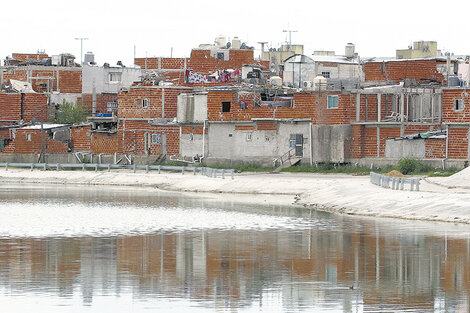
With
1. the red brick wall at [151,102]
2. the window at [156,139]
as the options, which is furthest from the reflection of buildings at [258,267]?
the red brick wall at [151,102]

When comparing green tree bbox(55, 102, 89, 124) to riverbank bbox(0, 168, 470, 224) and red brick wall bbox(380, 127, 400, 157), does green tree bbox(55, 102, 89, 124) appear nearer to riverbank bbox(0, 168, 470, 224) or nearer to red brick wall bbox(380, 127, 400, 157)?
riverbank bbox(0, 168, 470, 224)

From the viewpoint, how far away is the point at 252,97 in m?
86.8

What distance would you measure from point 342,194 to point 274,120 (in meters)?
24.8

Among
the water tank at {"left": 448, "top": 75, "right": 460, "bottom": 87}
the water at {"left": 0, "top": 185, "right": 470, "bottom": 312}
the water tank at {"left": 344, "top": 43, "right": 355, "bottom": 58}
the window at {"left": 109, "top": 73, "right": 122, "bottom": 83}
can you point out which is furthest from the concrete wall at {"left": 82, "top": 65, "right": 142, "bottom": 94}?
the water at {"left": 0, "top": 185, "right": 470, "bottom": 312}

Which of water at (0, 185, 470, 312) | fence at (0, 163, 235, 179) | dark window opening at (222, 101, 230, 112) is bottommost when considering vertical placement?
water at (0, 185, 470, 312)

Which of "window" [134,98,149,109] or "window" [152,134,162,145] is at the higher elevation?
"window" [134,98,149,109]

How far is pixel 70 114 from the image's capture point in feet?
349

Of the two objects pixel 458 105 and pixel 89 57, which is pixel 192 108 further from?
pixel 89 57

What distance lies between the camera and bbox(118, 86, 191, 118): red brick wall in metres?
91.9

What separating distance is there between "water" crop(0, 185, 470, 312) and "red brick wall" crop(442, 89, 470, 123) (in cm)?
2178

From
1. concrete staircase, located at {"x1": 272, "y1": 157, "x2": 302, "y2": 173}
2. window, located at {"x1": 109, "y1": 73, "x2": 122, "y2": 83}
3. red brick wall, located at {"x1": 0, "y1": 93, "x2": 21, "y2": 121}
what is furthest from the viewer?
window, located at {"x1": 109, "y1": 73, "x2": 122, "y2": 83}

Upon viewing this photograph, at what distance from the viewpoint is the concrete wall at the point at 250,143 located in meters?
83.9

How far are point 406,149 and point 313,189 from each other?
13973 mm

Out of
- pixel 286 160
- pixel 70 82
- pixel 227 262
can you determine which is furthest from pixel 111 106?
pixel 227 262
